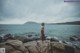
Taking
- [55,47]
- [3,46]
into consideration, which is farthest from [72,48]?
[3,46]

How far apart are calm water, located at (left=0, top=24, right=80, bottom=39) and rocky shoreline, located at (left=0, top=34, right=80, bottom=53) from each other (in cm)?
9

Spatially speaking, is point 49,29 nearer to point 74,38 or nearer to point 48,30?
point 48,30

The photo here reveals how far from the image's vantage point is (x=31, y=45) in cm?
216

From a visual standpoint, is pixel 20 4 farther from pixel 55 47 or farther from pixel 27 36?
pixel 55 47

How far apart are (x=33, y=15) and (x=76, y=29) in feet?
2.29

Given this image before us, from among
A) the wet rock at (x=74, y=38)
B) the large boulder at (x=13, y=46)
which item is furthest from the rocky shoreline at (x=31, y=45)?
the wet rock at (x=74, y=38)

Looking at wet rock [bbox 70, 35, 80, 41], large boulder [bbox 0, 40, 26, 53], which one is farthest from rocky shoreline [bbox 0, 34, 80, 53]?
wet rock [bbox 70, 35, 80, 41]

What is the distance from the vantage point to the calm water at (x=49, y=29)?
2.18 meters

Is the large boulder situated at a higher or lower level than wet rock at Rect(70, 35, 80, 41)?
lower

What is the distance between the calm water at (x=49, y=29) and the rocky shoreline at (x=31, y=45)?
9cm

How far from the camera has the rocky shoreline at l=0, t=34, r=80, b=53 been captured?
7.04 ft

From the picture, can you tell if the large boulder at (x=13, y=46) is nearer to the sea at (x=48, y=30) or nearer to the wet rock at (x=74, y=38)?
the sea at (x=48, y=30)

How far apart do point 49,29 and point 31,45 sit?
1.21ft

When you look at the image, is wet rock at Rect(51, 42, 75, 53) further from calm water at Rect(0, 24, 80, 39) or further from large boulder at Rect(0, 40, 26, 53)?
large boulder at Rect(0, 40, 26, 53)
